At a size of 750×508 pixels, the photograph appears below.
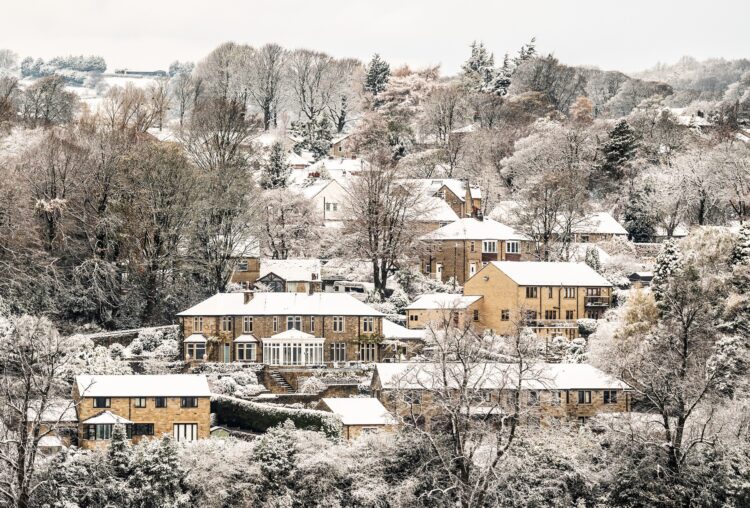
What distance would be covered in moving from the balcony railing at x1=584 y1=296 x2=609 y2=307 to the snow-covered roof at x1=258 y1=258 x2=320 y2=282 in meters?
15.3

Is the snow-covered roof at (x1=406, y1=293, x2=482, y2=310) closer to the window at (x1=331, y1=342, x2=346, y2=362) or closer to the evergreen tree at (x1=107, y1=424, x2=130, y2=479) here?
the window at (x1=331, y1=342, x2=346, y2=362)

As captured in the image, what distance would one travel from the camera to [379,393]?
52938mm

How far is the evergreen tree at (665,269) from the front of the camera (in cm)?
5537

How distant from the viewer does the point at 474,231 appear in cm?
7731

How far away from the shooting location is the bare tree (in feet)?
139

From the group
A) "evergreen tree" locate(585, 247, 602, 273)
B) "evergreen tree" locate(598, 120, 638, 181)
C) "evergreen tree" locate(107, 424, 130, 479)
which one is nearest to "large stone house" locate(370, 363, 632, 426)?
"evergreen tree" locate(107, 424, 130, 479)

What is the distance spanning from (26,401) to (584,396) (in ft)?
74.9

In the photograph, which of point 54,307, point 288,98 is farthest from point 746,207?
point 288,98

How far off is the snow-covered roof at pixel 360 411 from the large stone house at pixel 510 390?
1.85 feet

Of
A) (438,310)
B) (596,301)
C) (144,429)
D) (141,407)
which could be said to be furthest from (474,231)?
(144,429)

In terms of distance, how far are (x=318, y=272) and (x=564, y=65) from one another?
57.1 m

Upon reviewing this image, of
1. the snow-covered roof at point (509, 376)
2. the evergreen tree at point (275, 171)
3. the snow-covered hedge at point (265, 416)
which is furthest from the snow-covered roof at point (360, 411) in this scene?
the evergreen tree at point (275, 171)

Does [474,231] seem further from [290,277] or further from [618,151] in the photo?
[618,151]

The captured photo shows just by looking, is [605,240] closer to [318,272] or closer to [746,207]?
[746,207]
